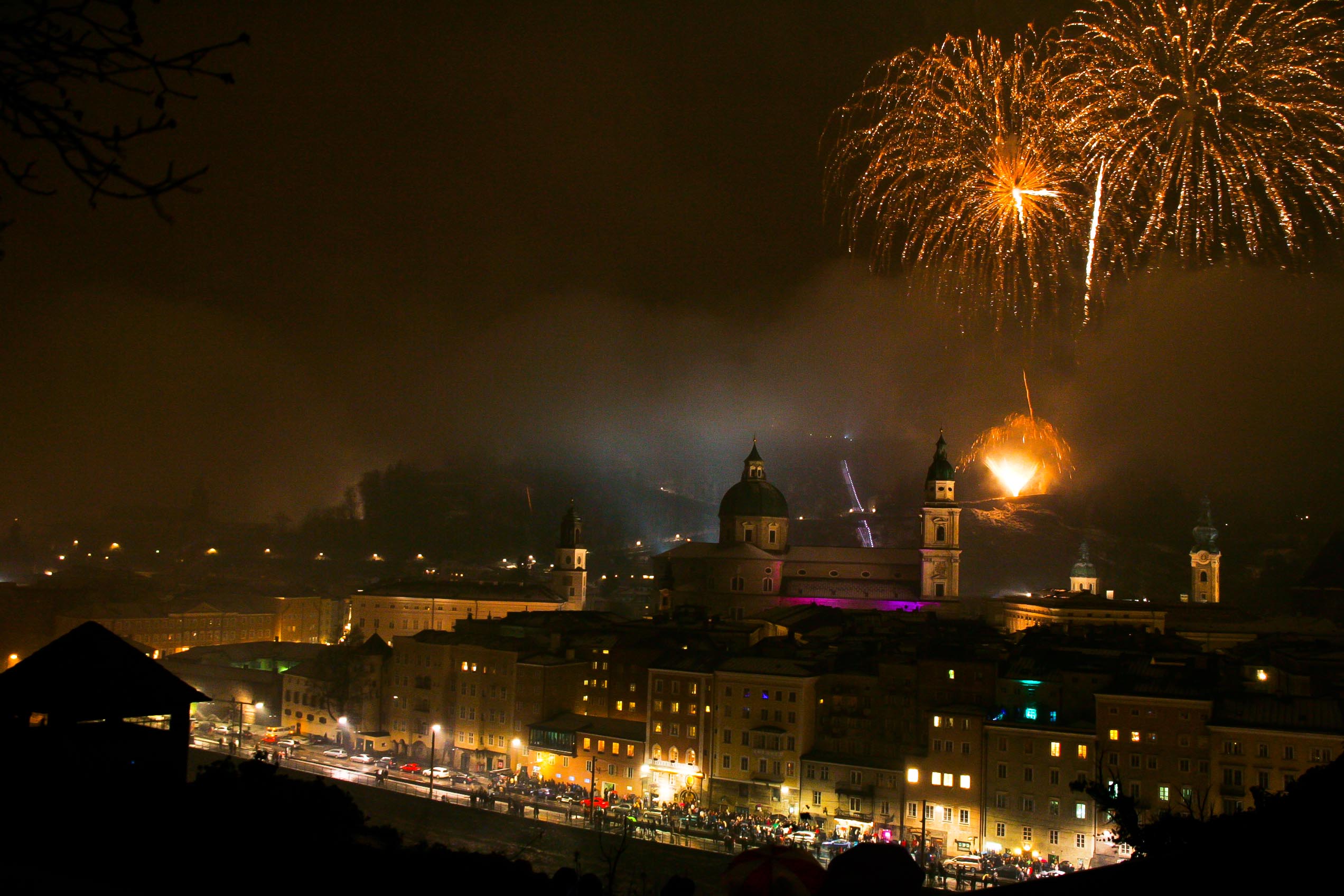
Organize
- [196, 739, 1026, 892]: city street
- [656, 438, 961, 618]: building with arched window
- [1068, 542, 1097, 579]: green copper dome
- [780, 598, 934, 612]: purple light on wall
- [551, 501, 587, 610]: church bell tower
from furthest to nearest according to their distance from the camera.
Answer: [551, 501, 587, 610]: church bell tower → [1068, 542, 1097, 579]: green copper dome → [656, 438, 961, 618]: building with arched window → [780, 598, 934, 612]: purple light on wall → [196, 739, 1026, 892]: city street

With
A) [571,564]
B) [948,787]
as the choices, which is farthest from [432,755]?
[571,564]

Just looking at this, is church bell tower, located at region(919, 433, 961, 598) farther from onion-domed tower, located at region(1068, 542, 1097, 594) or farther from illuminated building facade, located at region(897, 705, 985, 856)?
illuminated building facade, located at region(897, 705, 985, 856)

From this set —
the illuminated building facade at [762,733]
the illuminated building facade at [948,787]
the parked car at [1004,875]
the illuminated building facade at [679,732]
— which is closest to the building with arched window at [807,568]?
the illuminated building facade at [679,732]

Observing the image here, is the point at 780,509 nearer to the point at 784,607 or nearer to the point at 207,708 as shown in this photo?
the point at 784,607

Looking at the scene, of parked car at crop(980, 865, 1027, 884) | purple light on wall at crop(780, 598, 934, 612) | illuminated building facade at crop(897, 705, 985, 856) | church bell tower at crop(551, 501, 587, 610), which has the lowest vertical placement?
parked car at crop(980, 865, 1027, 884)

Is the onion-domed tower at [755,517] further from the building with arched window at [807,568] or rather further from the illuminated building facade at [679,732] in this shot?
the illuminated building facade at [679,732]

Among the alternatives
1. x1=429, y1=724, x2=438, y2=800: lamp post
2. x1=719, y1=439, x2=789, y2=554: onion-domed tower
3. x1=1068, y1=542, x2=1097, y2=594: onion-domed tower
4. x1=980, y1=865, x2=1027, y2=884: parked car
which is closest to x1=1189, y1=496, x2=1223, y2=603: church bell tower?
x1=1068, y1=542, x2=1097, y2=594: onion-domed tower
